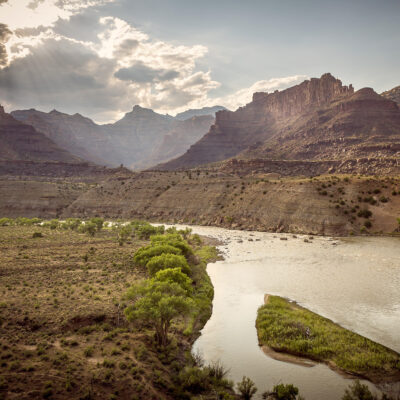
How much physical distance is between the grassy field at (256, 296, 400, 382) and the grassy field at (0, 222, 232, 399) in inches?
222

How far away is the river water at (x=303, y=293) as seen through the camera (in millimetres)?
17547

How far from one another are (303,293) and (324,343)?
1093 cm

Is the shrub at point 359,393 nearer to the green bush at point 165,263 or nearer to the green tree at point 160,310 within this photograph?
the green tree at point 160,310

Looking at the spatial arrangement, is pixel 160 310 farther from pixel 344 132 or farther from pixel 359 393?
pixel 344 132

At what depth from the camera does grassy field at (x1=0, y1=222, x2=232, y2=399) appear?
14391mm

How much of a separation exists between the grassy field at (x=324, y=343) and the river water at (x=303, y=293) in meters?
0.94

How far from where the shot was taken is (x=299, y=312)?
2469cm

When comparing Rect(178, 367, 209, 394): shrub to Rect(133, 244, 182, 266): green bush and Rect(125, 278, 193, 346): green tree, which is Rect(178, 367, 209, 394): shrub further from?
Rect(133, 244, 182, 266): green bush

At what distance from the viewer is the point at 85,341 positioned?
18922 mm

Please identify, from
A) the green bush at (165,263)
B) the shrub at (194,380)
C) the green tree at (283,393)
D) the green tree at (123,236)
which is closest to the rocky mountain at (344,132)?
the green tree at (123,236)

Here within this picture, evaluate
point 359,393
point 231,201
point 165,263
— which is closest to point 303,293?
point 165,263

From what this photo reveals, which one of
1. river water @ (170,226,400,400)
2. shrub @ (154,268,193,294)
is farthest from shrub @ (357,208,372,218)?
shrub @ (154,268,193,294)

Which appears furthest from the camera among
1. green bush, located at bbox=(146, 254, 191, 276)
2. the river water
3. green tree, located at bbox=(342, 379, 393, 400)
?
green bush, located at bbox=(146, 254, 191, 276)

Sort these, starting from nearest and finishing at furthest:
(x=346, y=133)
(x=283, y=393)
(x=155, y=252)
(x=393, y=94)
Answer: (x=283, y=393) < (x=155, y=252) < (x=346, y=133) < (x=393, y=94)
